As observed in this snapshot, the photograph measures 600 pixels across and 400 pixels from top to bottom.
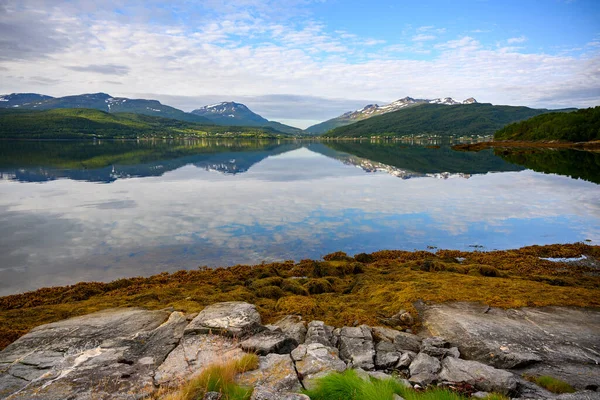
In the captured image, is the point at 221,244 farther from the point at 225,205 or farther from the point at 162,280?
the point at 225,205

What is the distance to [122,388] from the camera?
24.7 ft

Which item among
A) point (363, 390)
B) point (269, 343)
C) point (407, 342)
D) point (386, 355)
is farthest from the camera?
point (407, 342)

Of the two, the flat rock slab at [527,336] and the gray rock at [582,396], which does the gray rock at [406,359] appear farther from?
the gray rock at [582,396]

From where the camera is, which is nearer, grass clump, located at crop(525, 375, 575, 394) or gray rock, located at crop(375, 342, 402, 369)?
grass clump, located at crop(525, 375, 575, 394)

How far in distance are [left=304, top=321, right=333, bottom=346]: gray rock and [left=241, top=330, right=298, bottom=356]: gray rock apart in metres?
0.53

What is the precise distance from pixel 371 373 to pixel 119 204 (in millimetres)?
30528

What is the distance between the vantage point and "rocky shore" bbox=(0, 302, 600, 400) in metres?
7.63

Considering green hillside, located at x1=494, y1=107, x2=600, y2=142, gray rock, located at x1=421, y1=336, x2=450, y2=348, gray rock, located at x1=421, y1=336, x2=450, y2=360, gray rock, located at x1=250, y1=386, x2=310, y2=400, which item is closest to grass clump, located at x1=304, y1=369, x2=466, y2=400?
gray rock, located at x1=250, y1=386, x2=310, y2=400

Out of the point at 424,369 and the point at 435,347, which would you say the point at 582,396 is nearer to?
the point at 424,369

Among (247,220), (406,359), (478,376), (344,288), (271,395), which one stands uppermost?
(271,395)

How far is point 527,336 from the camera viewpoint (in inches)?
397

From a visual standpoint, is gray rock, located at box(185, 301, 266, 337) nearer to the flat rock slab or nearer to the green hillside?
the flat rock slab

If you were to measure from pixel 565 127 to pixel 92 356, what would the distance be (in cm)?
15055

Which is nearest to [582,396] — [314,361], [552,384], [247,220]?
[552,384]
